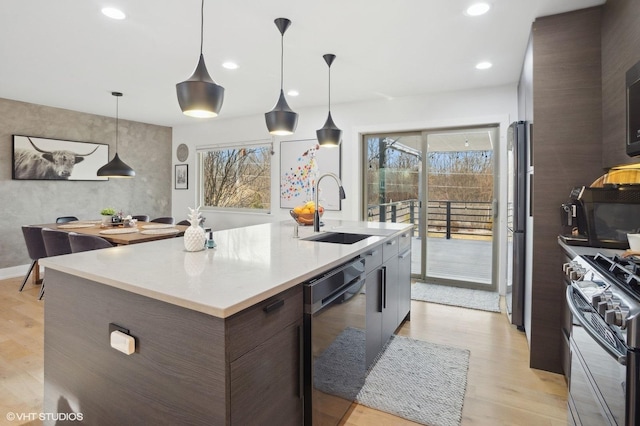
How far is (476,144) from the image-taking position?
4.34m

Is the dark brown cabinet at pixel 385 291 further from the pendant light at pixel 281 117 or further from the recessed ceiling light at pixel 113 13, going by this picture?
the recessed ceiling light at pixel 113 13

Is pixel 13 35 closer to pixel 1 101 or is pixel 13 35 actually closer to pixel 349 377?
pixel 1 101

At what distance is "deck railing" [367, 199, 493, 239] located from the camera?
174 inches

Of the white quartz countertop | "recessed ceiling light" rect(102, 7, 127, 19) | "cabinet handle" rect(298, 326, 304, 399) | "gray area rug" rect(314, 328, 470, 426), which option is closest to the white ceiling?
"recessed ceiling light" rect(102, 7, 127, 19)

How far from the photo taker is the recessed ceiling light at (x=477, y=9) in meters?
2.37

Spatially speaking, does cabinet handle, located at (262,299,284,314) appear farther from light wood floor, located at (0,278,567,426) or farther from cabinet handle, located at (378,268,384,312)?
cabinet handle, located at (378,268,384,312)

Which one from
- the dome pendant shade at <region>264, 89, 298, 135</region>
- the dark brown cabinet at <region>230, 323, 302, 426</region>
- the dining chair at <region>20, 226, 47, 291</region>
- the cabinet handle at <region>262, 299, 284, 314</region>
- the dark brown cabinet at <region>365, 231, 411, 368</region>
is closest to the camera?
the dark brown cabinet at <region>230, 323, 302, 426</region>

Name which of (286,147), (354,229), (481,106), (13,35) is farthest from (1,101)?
(481,106)

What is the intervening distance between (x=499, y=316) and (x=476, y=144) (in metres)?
2.06

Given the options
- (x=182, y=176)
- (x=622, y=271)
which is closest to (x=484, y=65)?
(x=622, y=271)

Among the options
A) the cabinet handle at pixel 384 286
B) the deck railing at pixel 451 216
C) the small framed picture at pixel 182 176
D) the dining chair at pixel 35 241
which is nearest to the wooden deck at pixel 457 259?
the deck railing at pixel 451 216

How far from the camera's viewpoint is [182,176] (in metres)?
6.64

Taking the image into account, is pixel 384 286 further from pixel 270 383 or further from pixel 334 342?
pixel 270 383

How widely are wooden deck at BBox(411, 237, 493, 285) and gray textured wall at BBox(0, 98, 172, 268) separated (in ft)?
15.8
